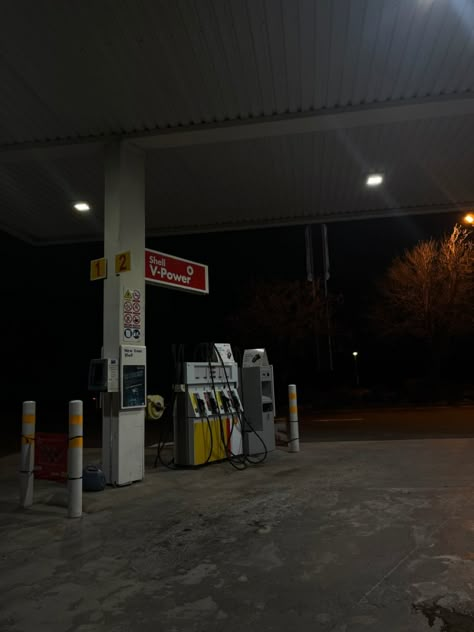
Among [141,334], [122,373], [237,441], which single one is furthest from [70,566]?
[237,441]

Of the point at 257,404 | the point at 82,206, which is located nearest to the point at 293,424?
the point at 257,404

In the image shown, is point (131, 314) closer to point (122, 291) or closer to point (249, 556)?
point (122, 291)

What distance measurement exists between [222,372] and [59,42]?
512 centimetres

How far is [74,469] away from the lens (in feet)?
16.0

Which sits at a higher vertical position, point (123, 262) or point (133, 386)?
point (123, 262)

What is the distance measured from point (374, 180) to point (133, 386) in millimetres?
6305

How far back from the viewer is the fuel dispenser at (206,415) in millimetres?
7078

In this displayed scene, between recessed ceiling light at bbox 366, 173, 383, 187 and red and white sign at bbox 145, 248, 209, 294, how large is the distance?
3.91 m

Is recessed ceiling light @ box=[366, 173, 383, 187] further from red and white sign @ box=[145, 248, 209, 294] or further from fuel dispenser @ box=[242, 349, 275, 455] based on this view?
fuel dispenser @ box=[242, 349, 275, 455]

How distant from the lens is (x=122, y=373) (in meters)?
6.29

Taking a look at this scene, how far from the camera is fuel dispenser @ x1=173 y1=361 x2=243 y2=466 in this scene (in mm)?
7078

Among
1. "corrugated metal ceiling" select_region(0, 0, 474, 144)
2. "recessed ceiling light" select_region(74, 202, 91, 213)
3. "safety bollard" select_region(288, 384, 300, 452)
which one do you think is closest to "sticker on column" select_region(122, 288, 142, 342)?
"corrugated metal ceiling" select_region(0, 0, 474, 144)

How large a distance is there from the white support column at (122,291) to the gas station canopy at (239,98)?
551mm

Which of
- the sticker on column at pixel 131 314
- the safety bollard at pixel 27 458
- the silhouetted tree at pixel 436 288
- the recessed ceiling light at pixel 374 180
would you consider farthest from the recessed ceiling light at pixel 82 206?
the silhouetted tree at pixel 436 288
